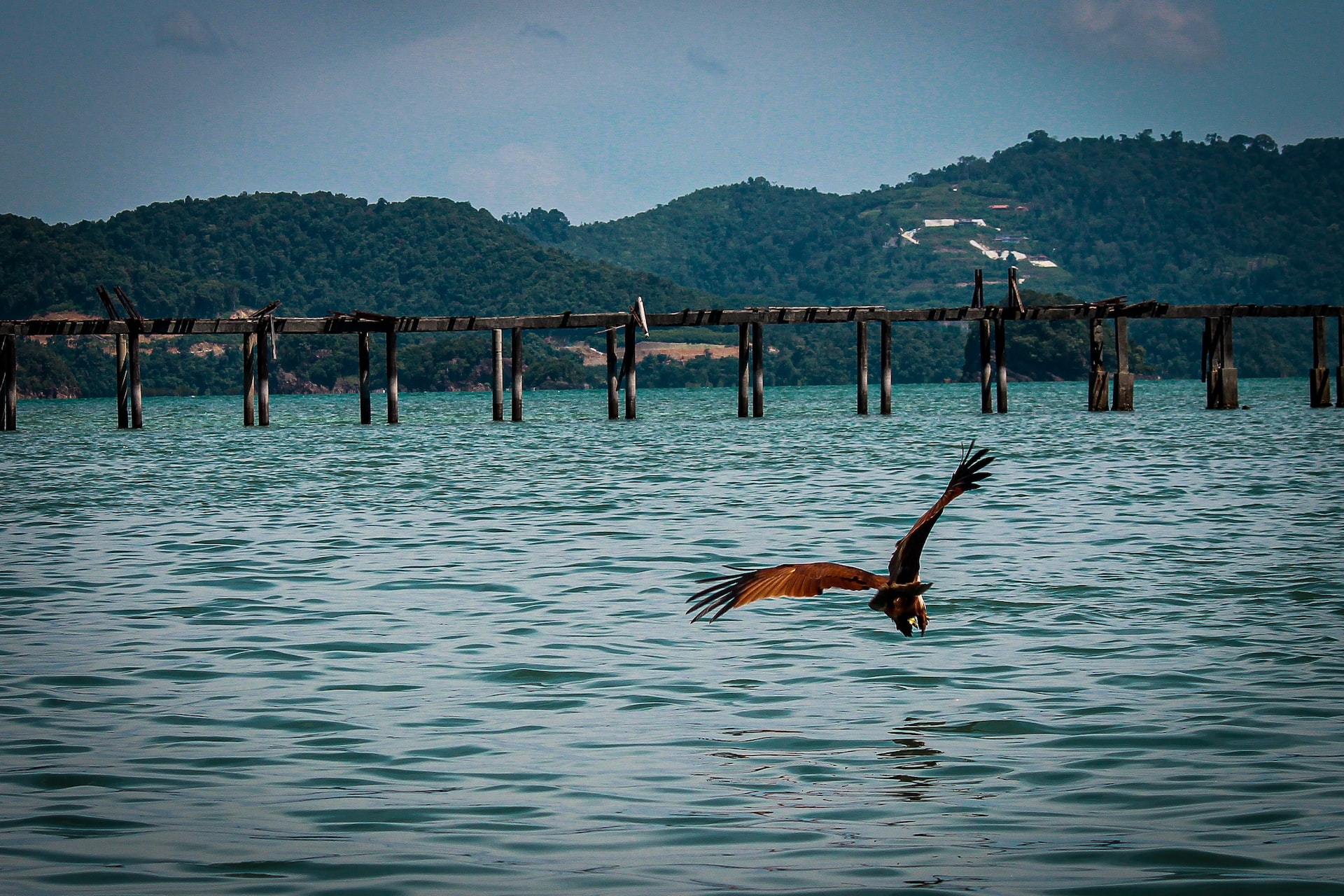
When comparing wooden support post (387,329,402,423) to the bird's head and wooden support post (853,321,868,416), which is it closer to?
wooden support post (853,321,868,416)

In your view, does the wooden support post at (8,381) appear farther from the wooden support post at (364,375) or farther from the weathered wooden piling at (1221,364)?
the weathered wooden piling at (1221,364)

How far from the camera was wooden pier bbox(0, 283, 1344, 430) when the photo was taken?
1788 inches

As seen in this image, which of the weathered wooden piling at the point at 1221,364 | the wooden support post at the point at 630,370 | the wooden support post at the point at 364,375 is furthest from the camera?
the weathered wooden piling at the point at 1221,364

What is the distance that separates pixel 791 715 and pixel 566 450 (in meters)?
29.9

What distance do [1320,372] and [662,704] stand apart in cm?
5072

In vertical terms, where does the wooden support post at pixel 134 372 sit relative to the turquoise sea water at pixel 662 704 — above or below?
above

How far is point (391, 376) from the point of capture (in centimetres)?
4834

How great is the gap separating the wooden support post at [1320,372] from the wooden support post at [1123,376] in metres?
6.30

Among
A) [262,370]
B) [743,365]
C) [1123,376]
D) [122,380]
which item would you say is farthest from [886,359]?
[122,380]

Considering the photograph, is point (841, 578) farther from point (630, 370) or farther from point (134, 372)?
point (134, 372)

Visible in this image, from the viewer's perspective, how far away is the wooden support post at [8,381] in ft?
156

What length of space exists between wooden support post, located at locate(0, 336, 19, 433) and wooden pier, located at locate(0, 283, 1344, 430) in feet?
0.17

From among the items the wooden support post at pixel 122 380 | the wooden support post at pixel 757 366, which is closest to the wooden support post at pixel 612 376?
the wooden support post at pixel 757 366

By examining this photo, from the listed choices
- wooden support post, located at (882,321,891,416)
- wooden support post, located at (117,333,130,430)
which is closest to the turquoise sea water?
wooden support post, located at (882,321,891,416)
